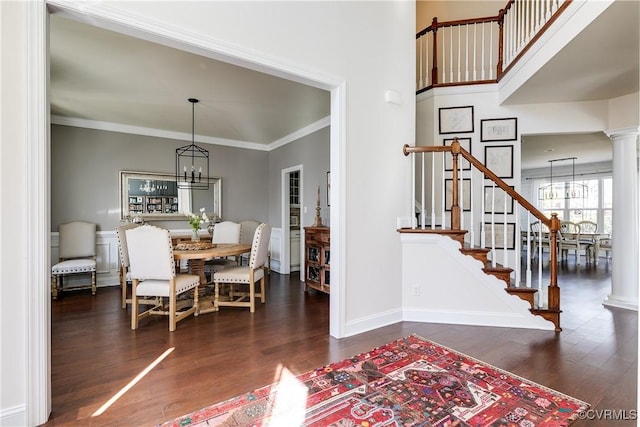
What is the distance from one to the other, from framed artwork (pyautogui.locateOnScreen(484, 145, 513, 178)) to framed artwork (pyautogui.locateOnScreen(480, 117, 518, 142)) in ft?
0.42

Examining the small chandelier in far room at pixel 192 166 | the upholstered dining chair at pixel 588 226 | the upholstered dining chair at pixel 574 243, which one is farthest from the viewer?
the upholstered dining chair at pixel 588 226

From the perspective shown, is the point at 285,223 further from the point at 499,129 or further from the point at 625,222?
the point at 625,222

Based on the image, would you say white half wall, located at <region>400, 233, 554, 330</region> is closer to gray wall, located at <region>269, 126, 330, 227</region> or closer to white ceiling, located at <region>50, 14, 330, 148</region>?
gray wall, located at <region>269, 126, 330, 227</region>

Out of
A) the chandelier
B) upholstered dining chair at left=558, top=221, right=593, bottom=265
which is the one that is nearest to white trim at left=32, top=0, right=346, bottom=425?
the chandelier

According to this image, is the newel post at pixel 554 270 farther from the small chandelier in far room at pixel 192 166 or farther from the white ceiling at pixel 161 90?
the small chandelier in far room at pixel 192 166

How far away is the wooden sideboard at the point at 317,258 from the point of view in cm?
425

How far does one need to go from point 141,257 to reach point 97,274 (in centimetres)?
258

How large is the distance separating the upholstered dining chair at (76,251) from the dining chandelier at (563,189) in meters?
10.9

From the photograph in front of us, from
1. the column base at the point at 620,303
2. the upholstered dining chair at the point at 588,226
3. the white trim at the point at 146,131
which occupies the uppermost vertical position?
the white trim at the point at 146,131

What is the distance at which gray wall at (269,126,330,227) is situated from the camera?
5.04m

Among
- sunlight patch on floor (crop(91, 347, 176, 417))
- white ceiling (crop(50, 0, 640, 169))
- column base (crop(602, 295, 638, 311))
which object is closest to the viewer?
sunlight patch on floor (crop(91, 347, 176, 417))

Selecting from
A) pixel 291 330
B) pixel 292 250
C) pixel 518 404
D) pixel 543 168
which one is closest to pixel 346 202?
pixel 291 330

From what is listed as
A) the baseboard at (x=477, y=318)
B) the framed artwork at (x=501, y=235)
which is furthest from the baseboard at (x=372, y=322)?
the framed artwork at (x=501, y=235)

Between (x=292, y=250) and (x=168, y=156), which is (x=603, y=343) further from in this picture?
(x=168, y=156)
